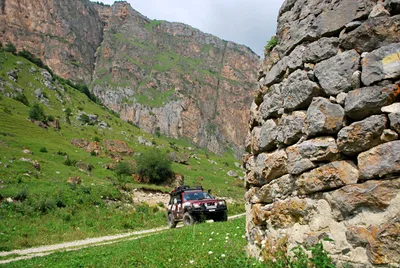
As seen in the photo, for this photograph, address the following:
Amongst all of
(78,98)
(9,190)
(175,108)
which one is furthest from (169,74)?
(9,190)

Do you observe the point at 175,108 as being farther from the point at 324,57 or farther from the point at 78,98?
the point at 324,57

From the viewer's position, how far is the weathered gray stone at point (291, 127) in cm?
493

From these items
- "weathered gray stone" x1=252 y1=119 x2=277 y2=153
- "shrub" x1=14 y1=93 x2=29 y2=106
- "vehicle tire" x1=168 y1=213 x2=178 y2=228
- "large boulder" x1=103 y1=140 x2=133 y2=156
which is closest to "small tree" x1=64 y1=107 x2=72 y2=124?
"shrub" x1=14 y1=93 x2=29 y2=106

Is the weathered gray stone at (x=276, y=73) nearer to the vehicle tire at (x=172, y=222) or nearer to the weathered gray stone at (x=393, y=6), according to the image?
the weathered gray stone at (x=393, y=6)

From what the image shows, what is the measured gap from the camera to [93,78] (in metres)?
170

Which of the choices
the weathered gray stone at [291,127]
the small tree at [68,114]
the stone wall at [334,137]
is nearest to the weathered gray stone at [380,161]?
the stone wall at [334,137]

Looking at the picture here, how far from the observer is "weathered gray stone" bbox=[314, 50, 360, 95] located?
427cm

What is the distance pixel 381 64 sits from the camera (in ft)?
13.0

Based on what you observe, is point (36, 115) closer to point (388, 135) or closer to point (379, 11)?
point (379, 11)

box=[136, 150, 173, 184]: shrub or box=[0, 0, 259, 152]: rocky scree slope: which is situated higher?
box=[0, 0, 259, 152]: rocky scree slope

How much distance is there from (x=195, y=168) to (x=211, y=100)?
126283 millimetres

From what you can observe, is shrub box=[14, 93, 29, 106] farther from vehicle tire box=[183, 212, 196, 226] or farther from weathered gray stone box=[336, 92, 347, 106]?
weathered gray stone box=[336, 92, 347, 106]

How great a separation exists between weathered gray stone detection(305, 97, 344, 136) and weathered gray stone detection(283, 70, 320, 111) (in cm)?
16

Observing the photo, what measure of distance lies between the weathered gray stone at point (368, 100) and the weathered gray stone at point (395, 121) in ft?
0.65
